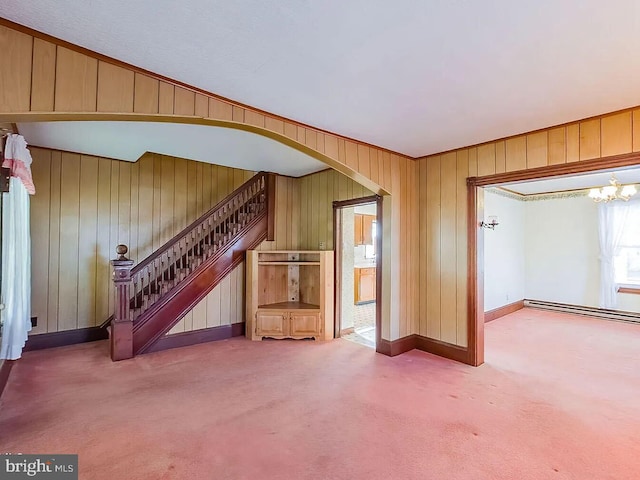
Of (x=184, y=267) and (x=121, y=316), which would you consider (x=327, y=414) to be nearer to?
(x=121, y=316)

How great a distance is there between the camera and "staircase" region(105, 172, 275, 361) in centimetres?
371

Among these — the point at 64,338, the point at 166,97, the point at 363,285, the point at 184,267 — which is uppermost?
the point at 166,97

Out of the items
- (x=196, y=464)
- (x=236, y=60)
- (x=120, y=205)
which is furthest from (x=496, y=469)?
(x=120, y=205)

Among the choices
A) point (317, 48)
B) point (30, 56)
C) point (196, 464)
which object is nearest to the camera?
point (30, 56)

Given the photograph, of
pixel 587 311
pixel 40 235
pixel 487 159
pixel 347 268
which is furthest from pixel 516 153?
pixel 40 235

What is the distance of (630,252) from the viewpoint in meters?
5.90

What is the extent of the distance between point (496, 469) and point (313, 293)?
3.40m

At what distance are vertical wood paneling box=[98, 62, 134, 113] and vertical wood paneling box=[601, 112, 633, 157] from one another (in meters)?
3.71

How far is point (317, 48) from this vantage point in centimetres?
179

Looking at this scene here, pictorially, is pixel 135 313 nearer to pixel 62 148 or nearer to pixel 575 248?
pixel 62 148

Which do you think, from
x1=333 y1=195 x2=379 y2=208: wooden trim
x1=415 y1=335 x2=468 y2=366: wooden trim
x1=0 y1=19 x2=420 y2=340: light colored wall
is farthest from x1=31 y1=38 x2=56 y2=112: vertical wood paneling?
x1=415 y1=335 x2=468 y2=366: wooden trim

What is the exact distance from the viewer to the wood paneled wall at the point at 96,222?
408 cm

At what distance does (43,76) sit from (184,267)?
10.1 ft

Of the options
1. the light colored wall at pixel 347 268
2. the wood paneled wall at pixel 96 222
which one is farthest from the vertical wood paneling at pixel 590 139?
the wood paneled wall at pixel 96 222
